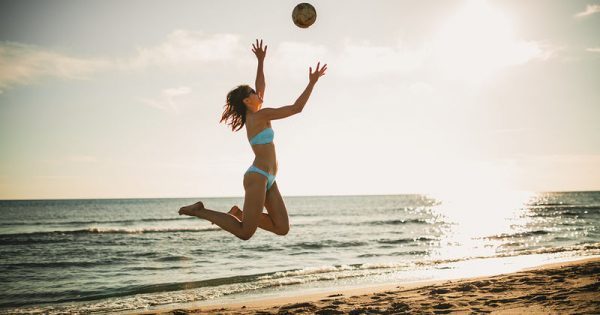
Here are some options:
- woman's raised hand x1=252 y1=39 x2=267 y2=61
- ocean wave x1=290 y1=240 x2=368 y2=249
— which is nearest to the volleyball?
woman's raised hand x1=252 y1=39 x2=267 y2=61

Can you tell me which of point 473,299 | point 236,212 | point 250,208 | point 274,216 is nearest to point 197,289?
point 236,212

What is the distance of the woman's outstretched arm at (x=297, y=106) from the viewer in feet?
17.3

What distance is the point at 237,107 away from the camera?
5.68 m

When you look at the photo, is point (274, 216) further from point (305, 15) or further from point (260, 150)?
point (305, 15)

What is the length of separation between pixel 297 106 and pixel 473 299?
4.41 m

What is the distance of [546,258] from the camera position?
14.9 metres

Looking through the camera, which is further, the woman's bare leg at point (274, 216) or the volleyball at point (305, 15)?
the volleyball at point (305, 15)

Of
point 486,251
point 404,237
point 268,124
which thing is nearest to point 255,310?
point 268,124

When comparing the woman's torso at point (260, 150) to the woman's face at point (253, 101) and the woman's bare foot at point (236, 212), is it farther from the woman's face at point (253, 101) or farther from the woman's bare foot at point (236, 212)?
the woman's bare foot at point (236, 212)

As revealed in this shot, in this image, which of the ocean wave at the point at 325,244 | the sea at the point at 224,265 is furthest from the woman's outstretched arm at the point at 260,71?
the ocean wave at the point at 325,244

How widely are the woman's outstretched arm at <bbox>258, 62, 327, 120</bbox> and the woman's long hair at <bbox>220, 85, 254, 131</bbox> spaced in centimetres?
34

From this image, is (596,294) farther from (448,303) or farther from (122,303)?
(122,303)

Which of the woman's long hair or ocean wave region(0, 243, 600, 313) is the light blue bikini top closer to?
the woman's long hair

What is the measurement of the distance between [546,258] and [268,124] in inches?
519
